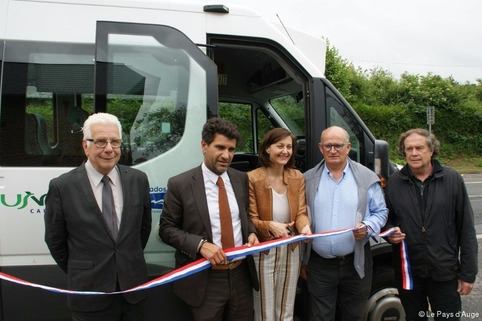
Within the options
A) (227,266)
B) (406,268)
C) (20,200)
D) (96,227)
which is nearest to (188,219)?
(227,266)

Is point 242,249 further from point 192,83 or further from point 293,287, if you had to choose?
point 192,83

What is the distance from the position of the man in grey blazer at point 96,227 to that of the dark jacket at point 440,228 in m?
1.82

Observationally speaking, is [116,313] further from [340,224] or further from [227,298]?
[340,224]

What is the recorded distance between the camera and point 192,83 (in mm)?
2650

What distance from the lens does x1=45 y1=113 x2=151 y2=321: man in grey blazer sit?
1952mm

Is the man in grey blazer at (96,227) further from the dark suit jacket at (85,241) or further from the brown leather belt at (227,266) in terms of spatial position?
the brown leather belt at (227,266)

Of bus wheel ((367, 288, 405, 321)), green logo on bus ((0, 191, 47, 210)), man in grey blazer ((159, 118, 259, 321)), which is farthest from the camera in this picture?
bus wheel ((367, 288, 405, 321))

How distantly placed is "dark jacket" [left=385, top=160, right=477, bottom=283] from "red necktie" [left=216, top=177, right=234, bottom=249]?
1212mm

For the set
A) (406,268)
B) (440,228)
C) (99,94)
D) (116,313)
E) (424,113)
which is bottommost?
(116,313)

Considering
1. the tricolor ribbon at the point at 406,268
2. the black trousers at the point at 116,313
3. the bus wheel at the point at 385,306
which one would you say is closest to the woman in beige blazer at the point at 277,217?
the tricolor ribbon at the point at 406,268

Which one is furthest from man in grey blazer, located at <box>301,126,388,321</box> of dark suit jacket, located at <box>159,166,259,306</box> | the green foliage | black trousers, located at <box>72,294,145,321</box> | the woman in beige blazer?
the green foliage

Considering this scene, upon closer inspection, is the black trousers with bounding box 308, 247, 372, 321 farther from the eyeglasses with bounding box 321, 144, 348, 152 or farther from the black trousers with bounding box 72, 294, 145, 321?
the black trousers with bounding box 72, 294, 145, 321

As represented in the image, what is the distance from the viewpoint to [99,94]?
252cm

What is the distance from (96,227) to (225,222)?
75cm
